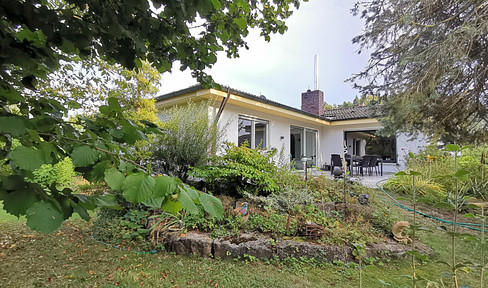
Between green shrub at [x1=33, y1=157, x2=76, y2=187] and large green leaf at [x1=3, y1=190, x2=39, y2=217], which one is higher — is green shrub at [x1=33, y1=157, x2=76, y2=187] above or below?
below

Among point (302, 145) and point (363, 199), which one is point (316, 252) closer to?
point (363, 199)

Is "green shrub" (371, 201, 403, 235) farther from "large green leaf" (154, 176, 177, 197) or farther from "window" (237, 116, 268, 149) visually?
"window" (237, 116, 268, 149)

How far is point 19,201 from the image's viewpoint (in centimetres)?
66

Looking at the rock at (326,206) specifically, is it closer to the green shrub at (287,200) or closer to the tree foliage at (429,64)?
the green shrub at (287,200)

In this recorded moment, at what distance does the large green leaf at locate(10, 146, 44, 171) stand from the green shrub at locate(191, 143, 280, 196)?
154 inches

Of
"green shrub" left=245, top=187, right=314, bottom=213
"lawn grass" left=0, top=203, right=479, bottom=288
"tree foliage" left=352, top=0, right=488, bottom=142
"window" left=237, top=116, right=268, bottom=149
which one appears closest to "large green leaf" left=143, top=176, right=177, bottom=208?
"lawn grass" left=0, top=203, right=479, bottom=288

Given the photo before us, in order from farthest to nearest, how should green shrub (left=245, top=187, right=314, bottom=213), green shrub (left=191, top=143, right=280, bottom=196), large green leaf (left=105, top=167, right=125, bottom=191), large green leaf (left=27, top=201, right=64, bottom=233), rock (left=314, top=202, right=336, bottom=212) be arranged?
green shrub (left=191, top=143, right=280, bottom=196), rock (left=314, top=202, right=336, bottom=212), green shrub (left=245, top=187, right=314, bottom=213), large green leaf (left=105, top=167, right=125, bottom=191), large green leaf (left=27, top=201, right=64, bottom=233)

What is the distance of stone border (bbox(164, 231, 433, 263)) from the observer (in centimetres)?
305

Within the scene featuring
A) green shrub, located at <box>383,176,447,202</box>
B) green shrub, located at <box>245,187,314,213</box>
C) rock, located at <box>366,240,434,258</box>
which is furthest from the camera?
green shrub, located at <box>383,176,447,202</box>

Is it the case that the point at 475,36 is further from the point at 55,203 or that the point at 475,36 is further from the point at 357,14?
the point at 55,203

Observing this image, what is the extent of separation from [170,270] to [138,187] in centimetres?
261

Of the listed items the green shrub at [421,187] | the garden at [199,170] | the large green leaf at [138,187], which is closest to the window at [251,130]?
the garden at [199,170]

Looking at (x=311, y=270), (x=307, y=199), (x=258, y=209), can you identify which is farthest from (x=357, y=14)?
(x=311, y=270)

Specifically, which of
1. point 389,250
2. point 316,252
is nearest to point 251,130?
point 316,252
